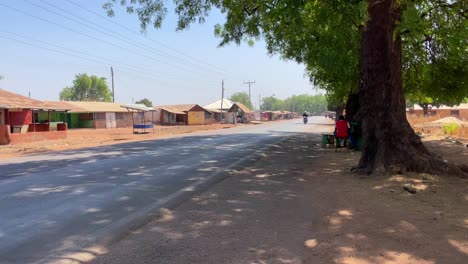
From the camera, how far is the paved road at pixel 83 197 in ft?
17.4

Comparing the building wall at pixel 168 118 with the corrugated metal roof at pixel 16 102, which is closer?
the corrugated metal roof at pixel 16 102

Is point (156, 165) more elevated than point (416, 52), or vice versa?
point (416, 52)

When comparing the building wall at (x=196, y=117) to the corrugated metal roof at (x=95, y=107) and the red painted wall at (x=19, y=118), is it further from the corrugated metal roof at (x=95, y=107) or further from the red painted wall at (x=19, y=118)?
the red painted wall at (x=19, y=118)

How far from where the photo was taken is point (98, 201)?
297 inches

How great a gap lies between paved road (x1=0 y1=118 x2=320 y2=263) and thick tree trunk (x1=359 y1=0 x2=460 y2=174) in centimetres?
405

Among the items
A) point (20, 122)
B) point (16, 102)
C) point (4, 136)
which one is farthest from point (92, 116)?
point (4, 136)

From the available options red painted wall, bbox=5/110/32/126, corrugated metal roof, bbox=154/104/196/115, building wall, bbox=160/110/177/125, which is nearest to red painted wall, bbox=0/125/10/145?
red painted wall, bbox=5/110/32/126

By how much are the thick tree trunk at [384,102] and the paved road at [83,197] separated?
13.3ft

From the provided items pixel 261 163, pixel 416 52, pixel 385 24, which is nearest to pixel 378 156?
pixel 385 24

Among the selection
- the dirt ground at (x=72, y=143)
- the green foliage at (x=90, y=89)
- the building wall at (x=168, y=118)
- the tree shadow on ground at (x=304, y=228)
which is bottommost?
the dirt ground at (x=72, y=143)

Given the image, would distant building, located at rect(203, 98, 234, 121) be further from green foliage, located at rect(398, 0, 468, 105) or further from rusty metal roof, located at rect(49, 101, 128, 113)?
green foliage, located at rect(398, 0, 468, 105)

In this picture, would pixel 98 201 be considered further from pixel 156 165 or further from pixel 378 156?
pixel 378 156

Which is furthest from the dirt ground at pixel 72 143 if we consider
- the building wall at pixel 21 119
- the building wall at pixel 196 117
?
the building wall at pixel 196 117

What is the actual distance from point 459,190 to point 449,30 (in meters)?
6.91
